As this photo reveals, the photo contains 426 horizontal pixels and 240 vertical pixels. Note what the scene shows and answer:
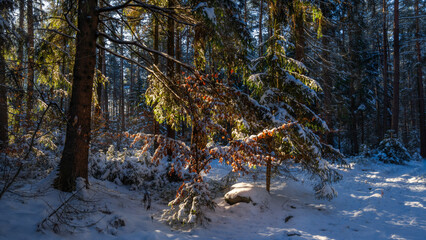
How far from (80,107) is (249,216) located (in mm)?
4835

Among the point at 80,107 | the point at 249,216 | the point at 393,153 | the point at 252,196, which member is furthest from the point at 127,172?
the point at 393,153

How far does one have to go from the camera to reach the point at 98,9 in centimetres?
561

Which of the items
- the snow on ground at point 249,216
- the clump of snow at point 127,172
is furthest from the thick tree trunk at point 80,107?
the clump of snow at point 127,172

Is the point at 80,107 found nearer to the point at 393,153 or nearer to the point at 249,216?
the point at 249,216

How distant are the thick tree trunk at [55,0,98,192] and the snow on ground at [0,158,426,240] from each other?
0.44 meters

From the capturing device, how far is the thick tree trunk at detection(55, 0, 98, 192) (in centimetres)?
528

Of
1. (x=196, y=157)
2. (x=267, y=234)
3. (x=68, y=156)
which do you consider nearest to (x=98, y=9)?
(x=68, y=156)

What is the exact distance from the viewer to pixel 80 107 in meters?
5.39

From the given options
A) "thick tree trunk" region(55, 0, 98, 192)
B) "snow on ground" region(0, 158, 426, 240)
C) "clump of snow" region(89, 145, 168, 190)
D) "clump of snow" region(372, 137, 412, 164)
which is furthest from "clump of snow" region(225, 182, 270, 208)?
"clump of snow" region(372, 137, 412, 164)

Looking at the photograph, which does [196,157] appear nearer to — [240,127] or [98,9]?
[240,127]

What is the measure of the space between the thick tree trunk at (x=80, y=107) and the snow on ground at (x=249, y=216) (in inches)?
17.3

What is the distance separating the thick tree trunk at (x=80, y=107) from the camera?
17.3 ft

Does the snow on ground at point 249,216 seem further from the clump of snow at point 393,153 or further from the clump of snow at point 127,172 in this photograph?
the clump of snow at point 393,153

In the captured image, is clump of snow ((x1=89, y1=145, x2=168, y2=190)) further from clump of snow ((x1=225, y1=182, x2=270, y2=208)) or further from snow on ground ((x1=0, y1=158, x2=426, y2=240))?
clump of snow ((x1=225, y1=182, x2=270, y2=208))
